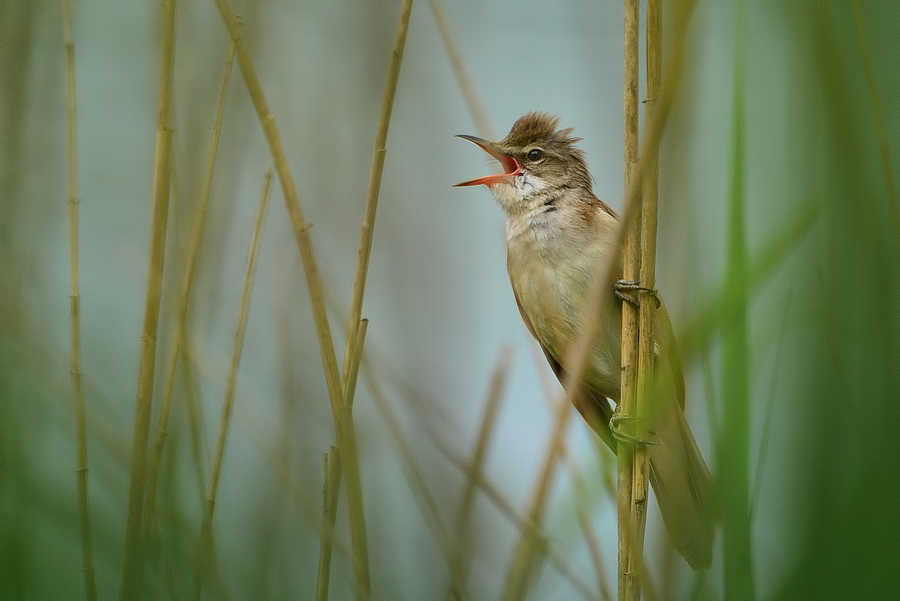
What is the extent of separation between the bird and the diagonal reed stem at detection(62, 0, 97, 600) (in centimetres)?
129

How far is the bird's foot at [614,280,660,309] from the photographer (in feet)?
6.10

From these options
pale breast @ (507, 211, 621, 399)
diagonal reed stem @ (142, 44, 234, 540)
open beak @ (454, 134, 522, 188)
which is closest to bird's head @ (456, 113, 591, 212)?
open beak @ (454, 134, 522, 188)

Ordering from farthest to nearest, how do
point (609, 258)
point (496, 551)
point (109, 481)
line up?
point (496, 551) → point (109, 481) → point (609, 258)

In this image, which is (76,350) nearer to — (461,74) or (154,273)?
(154,273)

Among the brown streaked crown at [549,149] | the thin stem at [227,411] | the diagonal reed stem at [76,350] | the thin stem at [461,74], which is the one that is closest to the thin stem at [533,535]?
the thin stem at [227,411]

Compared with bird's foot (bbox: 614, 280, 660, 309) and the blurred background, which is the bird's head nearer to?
the blurred background

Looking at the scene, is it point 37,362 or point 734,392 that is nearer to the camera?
point 734,392

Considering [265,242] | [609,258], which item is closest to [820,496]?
[609,258]

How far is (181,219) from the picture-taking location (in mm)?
2141

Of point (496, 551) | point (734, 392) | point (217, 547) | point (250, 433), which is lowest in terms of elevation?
point (496, 551)

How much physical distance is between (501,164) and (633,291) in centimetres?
137

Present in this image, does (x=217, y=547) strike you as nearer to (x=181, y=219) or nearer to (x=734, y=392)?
(x=181, y=219)

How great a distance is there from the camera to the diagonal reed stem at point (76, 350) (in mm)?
1571

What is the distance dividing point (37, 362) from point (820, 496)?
5.83 feet
